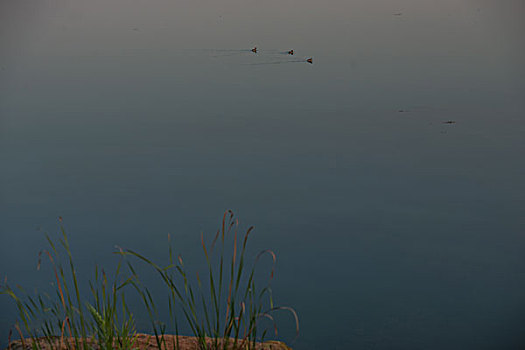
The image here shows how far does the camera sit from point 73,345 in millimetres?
1738

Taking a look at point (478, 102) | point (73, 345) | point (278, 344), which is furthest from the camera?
point (478, 102)

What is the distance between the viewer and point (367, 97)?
336cm

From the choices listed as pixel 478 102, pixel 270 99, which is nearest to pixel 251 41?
pixel 270 99

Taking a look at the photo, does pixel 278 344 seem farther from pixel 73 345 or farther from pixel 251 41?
pixel 251 41

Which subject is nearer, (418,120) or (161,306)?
(161,306)

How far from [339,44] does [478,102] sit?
0.94 metres

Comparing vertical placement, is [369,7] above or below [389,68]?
above

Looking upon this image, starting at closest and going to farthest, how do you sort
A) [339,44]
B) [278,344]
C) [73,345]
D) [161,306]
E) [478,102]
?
[73,345]
[278,344]
[161,306]
[478,102]
[339,44]

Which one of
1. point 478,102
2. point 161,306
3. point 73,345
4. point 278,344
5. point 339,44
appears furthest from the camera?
point 339,44

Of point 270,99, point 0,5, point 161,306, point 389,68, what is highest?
point 0,5

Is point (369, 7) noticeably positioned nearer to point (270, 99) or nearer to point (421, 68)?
point (421, 68)

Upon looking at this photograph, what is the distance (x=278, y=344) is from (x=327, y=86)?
191 cm

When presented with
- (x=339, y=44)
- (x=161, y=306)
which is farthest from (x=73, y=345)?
(x=339, y=44)

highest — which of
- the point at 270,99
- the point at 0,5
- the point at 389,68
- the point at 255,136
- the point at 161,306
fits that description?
the point at 0,5
